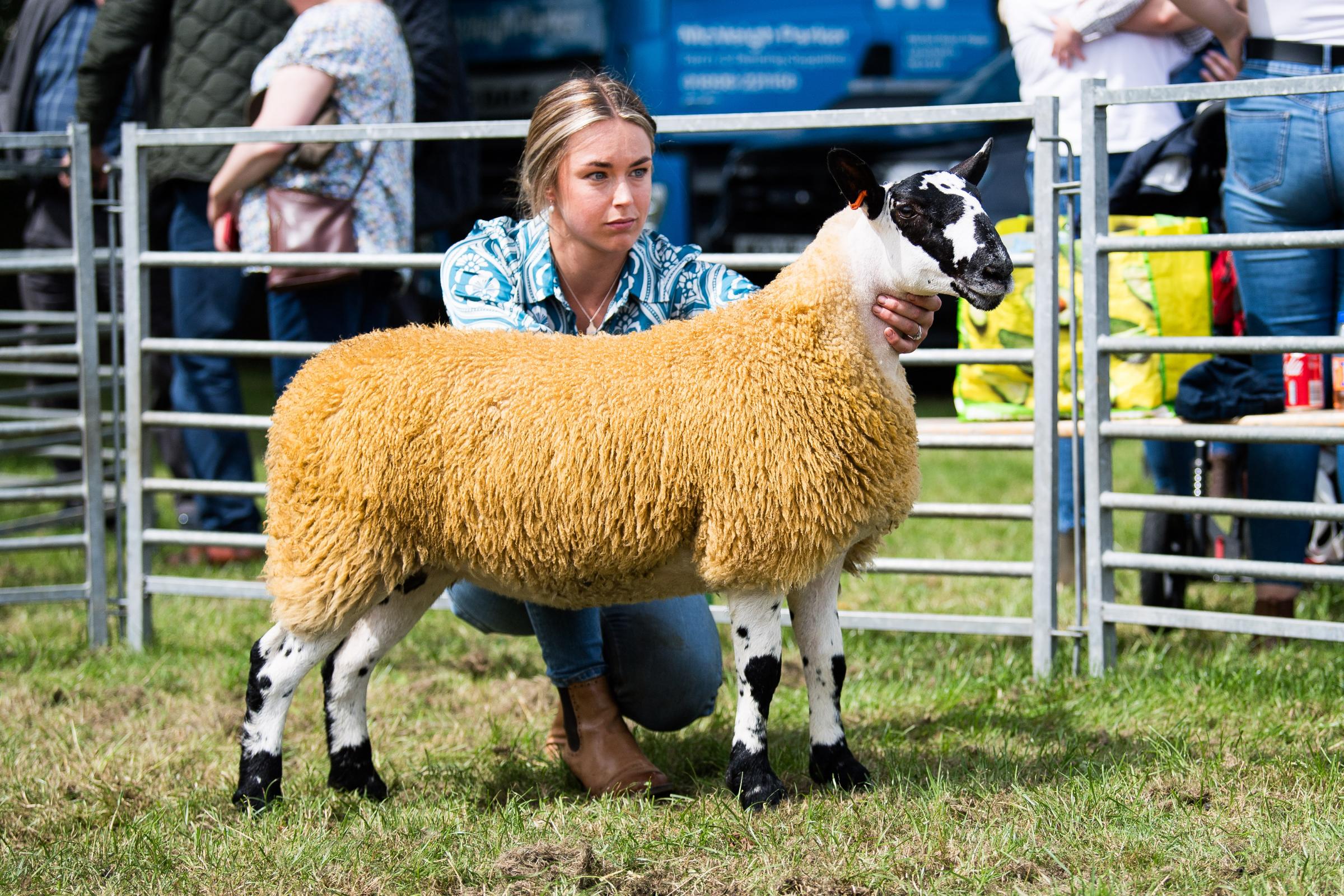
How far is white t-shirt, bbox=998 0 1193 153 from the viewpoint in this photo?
4.87 m

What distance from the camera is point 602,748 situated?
3254 mm

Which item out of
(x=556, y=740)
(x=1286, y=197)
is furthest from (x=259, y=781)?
(x=1286, y=197)

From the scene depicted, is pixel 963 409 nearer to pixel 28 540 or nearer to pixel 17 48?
pixel 28 540

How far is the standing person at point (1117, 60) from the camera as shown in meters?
4.81

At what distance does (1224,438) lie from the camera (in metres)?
3.82

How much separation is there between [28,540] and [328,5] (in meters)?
2.22

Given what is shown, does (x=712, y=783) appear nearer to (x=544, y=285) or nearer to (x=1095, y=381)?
(x=544, y=285)

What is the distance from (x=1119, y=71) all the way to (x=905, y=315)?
256 cm

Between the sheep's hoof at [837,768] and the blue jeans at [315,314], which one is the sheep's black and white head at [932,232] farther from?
the blue jeans at [315,314]

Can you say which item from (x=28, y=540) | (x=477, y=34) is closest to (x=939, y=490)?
(x=28, y=540)

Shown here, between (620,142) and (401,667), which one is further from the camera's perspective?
(401,667)

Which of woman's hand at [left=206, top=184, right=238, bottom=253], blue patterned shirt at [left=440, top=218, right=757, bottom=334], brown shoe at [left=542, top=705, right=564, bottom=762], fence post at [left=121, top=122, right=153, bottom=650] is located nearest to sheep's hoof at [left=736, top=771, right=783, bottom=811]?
brown shoe at [left=542, top=705, right=564, bottom=762]

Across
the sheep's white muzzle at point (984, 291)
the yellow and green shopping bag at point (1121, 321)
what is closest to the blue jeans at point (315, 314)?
the yellow and green shopping bag at point (1121, 321)

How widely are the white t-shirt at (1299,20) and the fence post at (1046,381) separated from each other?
72cm
